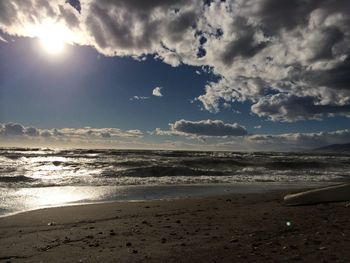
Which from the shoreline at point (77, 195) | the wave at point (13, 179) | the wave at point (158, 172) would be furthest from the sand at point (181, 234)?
the wave at point (158, 172)

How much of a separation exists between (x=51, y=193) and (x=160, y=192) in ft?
13.4

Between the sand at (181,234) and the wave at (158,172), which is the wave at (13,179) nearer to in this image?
the wave at (158,172)

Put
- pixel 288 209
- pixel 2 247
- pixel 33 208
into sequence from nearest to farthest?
pixel 2 247, pixel 288 209, pixel 33 208

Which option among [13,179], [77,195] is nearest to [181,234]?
[77,195]

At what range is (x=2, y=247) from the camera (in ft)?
21.4

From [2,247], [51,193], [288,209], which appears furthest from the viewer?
[51,193]

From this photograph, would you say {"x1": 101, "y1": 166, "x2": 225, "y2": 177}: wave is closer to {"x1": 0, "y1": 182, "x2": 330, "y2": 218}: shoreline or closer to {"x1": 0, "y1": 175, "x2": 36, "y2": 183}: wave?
{"x1": 0, "y1": 175, "x2": 36, "y2": 183}: wave

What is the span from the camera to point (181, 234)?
23.3 feet

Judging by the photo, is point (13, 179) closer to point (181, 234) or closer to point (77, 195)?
point (77, 195)

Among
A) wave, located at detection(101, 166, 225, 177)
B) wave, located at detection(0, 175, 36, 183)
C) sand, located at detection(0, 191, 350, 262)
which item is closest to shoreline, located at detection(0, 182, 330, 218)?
sand, located at detection(0, 191, 350, 262)

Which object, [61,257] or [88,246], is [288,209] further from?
[61,257]

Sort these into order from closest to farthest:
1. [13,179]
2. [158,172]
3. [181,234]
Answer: [181,234] < [13,179] < [158,172]

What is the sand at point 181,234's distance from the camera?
18.5 feet

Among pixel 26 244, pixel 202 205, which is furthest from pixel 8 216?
pixel 202 205
